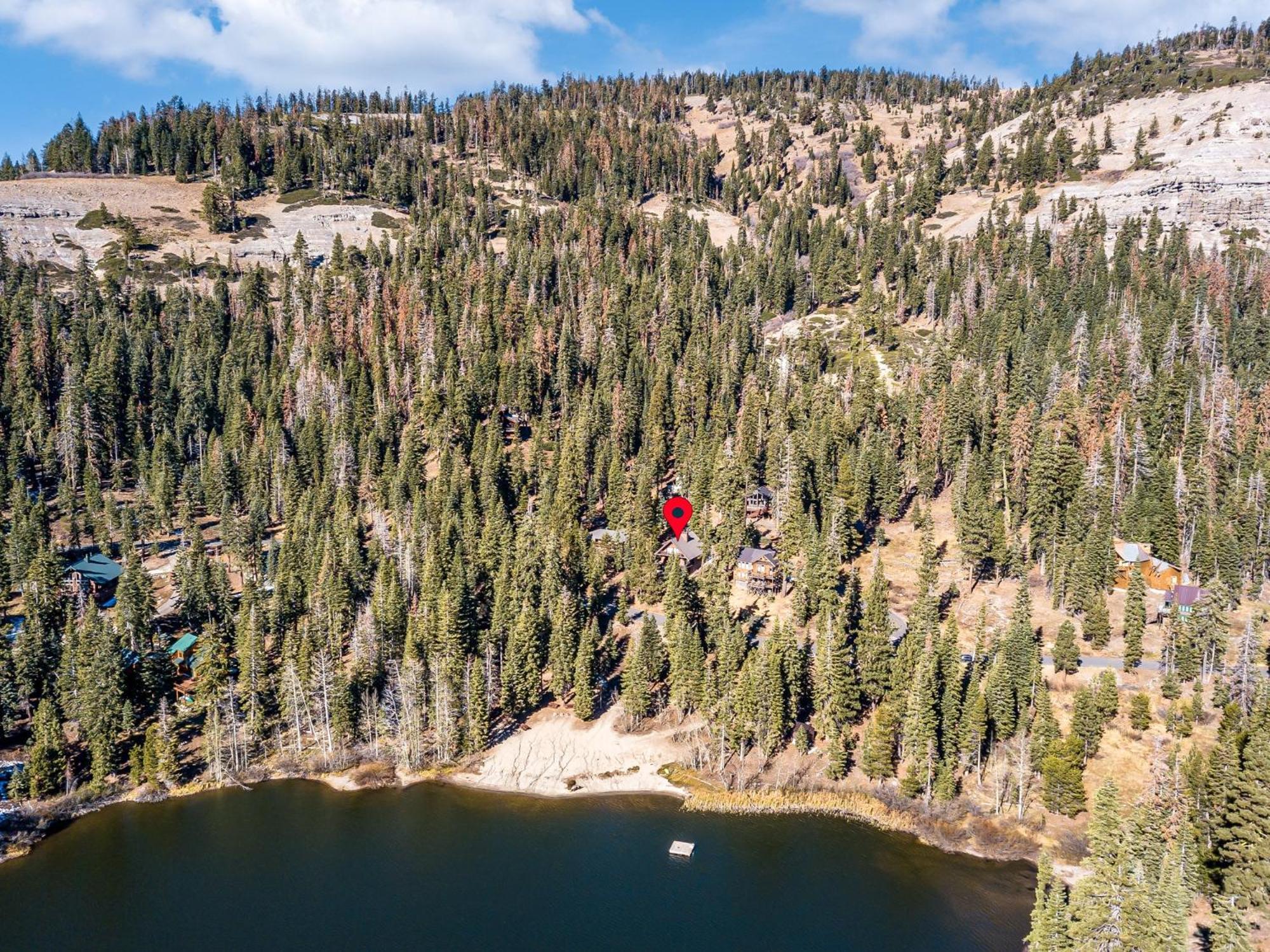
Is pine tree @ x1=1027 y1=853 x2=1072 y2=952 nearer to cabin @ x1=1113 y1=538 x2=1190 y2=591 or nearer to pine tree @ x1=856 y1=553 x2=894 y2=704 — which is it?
pine tree @ x1=856 y1=553 x2=894 y2=704

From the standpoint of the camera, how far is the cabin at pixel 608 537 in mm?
119688

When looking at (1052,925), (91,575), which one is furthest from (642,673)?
(91,575)

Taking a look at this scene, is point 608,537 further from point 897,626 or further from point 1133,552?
point 1133,552

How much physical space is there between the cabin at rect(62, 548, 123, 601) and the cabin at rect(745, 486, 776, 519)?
8526 cm

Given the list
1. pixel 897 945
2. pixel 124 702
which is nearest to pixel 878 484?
pixel 897 945

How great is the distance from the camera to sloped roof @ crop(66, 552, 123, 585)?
383ft

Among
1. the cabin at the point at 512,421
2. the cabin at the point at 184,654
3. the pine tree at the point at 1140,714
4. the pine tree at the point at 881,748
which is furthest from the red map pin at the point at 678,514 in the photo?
the cabin at the point at 184,654

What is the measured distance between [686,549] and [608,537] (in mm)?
10993

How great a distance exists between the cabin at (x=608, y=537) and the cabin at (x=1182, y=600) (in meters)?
64.3

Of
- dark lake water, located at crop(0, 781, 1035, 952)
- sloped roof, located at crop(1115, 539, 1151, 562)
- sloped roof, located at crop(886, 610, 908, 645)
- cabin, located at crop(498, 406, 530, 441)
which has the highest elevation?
cabin, located at crop(498, 406, 530, 441)

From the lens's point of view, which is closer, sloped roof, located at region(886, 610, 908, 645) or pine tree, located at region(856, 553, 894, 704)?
pine tree, located at region(856, 553, 894, 704)

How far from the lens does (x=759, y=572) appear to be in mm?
111750

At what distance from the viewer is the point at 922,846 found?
7394cm

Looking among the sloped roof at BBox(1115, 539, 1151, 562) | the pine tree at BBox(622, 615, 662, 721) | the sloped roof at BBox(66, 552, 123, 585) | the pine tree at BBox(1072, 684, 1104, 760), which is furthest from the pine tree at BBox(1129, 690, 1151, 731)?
the sloped roof at BBox(66, 552, 123, 585)
